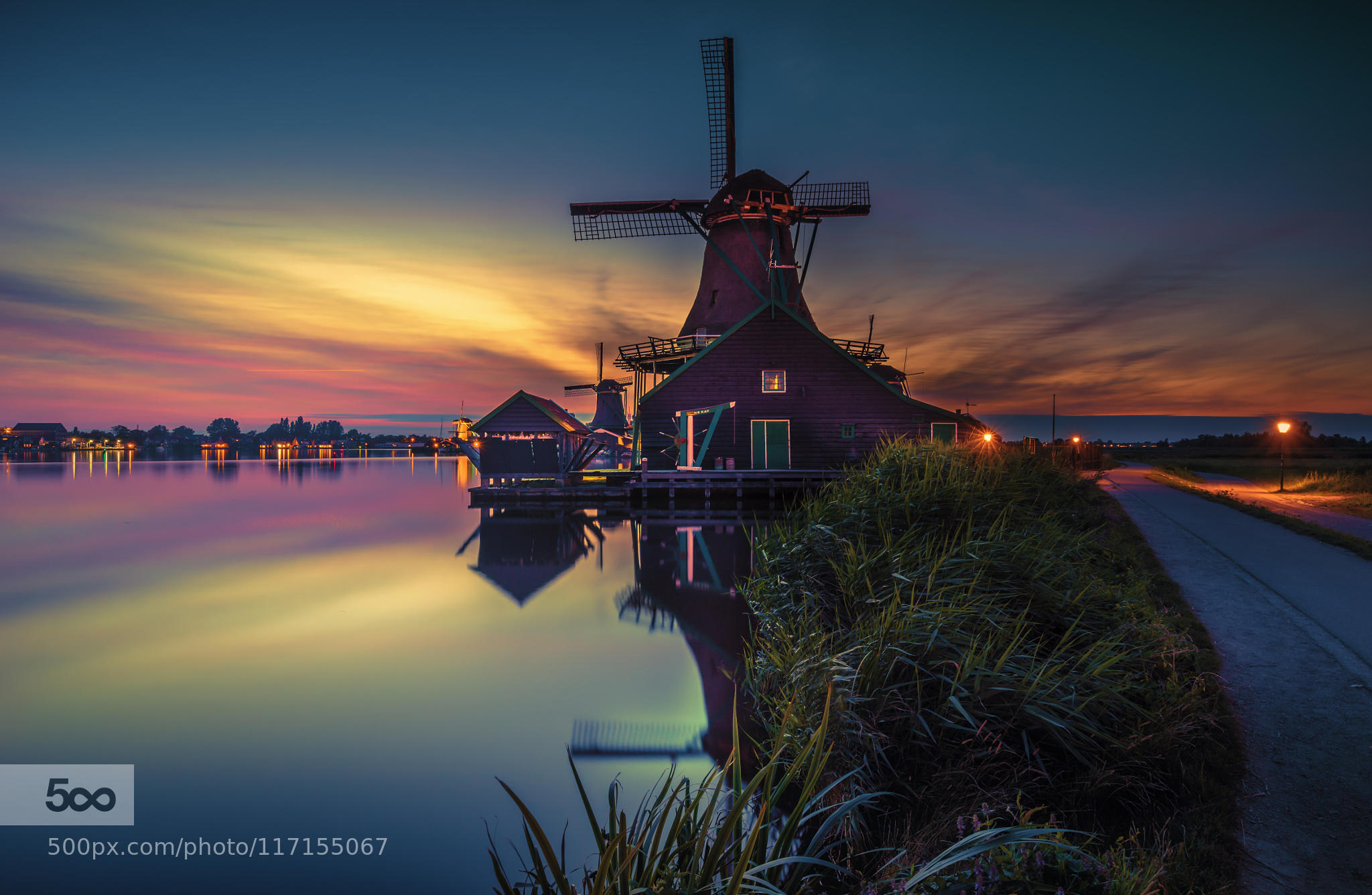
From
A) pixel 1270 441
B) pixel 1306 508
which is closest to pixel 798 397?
pixel 1306 508

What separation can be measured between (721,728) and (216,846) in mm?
4029

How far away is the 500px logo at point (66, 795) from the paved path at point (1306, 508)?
679 inches

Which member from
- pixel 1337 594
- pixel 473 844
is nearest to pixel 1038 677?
pixel 473 844

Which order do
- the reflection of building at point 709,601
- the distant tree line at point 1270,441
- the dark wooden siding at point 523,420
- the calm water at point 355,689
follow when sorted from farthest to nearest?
1. the distant tree line at point 1270,441
2. the dark wooden siding at point 523,420
3. the reflection of building at point 709,601
4. the calm water at point 355,689

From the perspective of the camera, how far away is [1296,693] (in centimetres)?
436

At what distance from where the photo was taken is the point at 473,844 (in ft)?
13.8

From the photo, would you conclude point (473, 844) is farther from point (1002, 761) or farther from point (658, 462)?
point (658, 462)

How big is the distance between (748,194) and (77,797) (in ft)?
95.9

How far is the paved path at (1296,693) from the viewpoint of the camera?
9.03ft

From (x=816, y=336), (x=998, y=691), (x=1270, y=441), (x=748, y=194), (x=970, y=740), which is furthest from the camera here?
(x=1270, y=441)

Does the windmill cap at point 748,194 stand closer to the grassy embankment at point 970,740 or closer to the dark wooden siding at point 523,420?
the dark wooden siding at point 523,420

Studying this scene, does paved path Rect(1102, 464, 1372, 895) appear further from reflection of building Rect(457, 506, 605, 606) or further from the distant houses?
the distant houses

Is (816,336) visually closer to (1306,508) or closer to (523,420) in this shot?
(523,420)

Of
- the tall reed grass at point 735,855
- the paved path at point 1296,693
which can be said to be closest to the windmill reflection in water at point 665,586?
the tall reed grass at point 735,855
